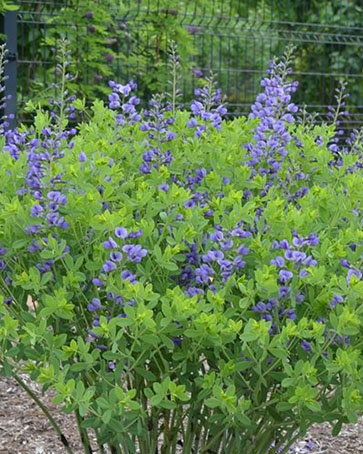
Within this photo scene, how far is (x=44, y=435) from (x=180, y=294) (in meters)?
2.12

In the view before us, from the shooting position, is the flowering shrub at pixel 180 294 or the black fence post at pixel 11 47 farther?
the black fence post at pixel 11 47

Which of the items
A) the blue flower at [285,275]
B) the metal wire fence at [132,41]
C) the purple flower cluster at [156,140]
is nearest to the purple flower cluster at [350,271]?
the blue flower at [285,275]

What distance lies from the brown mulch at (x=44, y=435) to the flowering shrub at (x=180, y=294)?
1.27 m

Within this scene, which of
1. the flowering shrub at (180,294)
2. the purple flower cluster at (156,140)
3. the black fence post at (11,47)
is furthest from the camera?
the black fence post at (11,47)

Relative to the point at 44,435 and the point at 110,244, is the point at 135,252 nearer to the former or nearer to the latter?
the point at 110,244

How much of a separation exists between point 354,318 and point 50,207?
77 cm

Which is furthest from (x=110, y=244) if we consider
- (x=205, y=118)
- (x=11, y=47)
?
(x=11, y=47)

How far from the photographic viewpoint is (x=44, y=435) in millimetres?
4125

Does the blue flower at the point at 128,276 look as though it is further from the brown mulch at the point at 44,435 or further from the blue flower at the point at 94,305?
the brown mulch at the point at 44,435

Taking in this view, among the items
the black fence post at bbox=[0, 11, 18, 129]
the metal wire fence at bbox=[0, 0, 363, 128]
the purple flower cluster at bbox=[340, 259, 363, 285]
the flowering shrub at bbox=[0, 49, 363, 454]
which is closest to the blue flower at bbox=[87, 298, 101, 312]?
the flowering shrub at bbox=[0, 49, 363, 454]

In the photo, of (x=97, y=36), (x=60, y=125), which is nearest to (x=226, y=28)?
(x=97, y=36)

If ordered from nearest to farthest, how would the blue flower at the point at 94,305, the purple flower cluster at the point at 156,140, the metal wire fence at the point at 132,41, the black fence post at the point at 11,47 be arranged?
the blue flower at the point at 94,305 → the purple flower cluster at the point at 156,140 → the black fence post at the point at 11,47 → the metal wire fence at the point at 132,41

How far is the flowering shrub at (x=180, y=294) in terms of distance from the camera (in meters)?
2.16

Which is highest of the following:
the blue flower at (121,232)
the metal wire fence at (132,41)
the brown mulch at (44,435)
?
the blue flower at (121,232)
